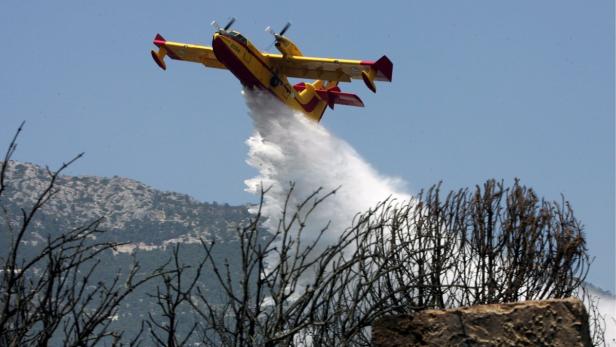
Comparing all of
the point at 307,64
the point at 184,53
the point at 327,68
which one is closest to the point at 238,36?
the point at 307,64

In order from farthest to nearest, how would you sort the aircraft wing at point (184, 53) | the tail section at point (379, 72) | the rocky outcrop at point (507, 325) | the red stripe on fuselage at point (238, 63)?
the aircraft wing at point (184, 53) → the tail section at point (379, 72) → the red stripe on fuselage at point (238, 63) → the rocky outcrop at point (507, 325)

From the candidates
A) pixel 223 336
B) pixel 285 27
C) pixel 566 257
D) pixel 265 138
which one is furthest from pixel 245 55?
pixel 223 336

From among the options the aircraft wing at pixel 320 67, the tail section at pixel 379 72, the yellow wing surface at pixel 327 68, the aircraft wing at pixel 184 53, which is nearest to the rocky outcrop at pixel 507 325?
the tail section at pixel 379 72

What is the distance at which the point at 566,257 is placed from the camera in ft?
82.0

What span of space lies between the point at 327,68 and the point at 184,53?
9.16m

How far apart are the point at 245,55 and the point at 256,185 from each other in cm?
1118

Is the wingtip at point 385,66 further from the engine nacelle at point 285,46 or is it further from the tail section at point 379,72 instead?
the engine nacelle at point 285,46

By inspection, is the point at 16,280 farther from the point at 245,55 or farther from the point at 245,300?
the point at 245,55

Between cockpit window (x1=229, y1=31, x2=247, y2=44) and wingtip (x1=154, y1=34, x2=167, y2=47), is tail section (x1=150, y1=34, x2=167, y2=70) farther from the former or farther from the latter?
cockpit window (x1=229, y1=31, x2=247, y2=44)

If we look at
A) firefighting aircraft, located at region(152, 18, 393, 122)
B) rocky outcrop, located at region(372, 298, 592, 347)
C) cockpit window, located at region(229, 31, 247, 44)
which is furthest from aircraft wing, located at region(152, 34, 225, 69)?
rocky outcrop, located at region(372, 298, 592, 347)

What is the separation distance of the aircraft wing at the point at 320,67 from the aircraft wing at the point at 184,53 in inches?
206

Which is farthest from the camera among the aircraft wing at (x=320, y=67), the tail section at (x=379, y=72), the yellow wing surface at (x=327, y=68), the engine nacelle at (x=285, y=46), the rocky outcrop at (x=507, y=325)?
the engine nacelle at (x=285, y=46)

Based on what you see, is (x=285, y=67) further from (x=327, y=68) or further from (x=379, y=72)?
(x=379, y=72)

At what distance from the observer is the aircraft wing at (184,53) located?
57688 millimetres
